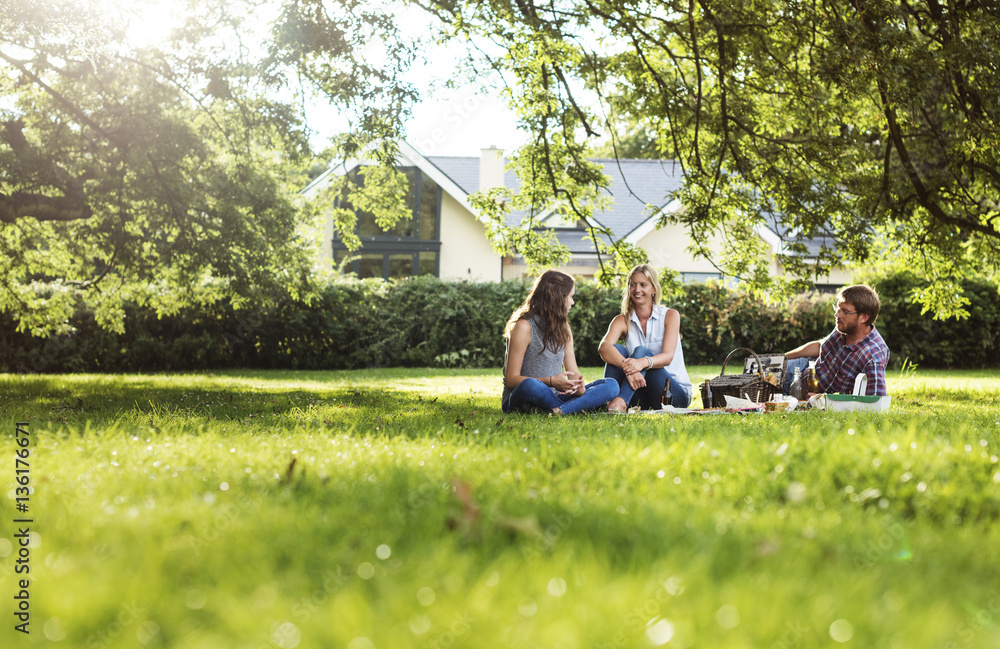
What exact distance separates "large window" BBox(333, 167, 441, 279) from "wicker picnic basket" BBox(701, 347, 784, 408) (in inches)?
827

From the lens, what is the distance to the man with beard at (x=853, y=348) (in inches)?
271

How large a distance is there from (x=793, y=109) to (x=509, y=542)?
388 inches

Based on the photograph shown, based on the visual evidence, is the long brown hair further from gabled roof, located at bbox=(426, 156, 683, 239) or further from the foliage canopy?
gabled roof, located at bbox=(426, 156, 683, 239)

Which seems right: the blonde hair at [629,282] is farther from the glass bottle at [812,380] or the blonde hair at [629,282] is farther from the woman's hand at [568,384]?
the glass bottle at [812,380]

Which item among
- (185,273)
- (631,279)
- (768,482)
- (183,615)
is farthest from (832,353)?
(185,273)

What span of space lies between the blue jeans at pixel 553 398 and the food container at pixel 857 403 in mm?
2070

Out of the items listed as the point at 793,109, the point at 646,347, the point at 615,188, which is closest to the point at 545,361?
the point at 646,347

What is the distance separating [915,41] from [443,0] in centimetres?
654

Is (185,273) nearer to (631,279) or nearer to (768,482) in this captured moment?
(631,279)

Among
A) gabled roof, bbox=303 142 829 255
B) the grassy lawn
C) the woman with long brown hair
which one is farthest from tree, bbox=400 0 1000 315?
gabled roof, bbox=303 142 829 255

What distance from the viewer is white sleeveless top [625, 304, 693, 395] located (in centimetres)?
773

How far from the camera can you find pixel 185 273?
1209cm

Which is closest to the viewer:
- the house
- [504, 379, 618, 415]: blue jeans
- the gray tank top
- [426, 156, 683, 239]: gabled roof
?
[504, 379, 618, 415]: blue jeans

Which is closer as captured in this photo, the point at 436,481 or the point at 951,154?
the point at 436,481
